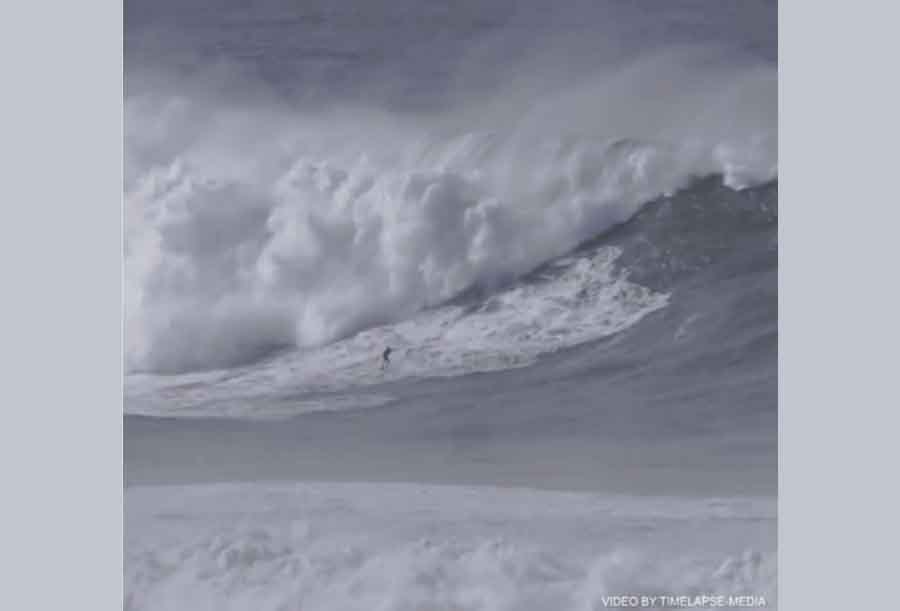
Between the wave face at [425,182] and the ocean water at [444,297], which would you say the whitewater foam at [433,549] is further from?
the wave face at [425,182]

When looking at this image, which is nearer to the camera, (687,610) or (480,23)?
(687,610)

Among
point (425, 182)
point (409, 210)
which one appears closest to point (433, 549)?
point (409, 210)


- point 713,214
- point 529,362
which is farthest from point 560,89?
point 529,362

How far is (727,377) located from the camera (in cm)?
523

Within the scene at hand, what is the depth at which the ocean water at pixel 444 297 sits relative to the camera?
17.0 ft

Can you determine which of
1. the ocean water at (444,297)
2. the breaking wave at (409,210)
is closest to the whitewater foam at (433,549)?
the ocean water at (444,297)

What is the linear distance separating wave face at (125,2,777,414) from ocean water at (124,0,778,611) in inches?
0.4

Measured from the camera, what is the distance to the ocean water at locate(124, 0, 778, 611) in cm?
518

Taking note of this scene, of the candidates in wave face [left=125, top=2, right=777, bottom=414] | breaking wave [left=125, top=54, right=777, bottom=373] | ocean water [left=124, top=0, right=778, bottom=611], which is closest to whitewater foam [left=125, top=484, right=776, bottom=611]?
ocean water [left=124, top=0, right=778, bottom=611]

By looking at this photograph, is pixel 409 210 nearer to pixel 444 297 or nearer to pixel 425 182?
pixel 425 182

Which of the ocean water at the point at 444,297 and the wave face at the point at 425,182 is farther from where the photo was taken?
the wave face at the point at 425,182

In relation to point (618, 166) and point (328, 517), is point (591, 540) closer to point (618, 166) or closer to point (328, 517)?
point (328, 517)

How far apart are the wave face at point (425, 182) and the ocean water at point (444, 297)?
10mm

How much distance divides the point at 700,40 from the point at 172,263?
7.84 ft
